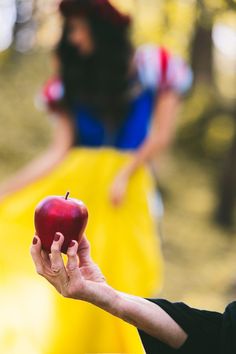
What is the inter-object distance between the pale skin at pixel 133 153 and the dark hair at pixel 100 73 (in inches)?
2.2

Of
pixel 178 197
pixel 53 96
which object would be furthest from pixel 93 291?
pixel 178 197

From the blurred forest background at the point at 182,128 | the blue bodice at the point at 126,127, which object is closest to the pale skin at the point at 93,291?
the blue bodice at the point at 126,127

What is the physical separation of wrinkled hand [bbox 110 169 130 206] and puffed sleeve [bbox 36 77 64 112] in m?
0.69

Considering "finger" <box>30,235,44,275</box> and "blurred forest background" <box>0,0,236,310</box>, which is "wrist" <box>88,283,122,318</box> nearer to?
"finger" <box>30,235,44,275</box>

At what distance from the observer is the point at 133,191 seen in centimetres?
399

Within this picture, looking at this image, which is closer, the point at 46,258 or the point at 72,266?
the point at 72,266

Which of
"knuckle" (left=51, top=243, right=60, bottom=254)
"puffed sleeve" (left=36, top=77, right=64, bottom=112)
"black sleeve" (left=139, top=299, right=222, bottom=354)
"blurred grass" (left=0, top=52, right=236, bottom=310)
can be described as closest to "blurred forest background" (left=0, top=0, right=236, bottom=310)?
"blurred grass" (left=0, top=52, right=236, bottom=310)

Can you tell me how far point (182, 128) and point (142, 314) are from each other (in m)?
9.51

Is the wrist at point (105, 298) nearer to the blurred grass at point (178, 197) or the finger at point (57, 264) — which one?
the finger at point (57, 264)

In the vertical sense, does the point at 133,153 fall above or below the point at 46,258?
below

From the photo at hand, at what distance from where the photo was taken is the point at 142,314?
1.87 meters

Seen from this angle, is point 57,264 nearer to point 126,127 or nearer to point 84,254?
point 84,254

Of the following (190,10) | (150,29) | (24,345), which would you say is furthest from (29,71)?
(24,345)

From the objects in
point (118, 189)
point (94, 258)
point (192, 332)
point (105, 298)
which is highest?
point (105, 298)
